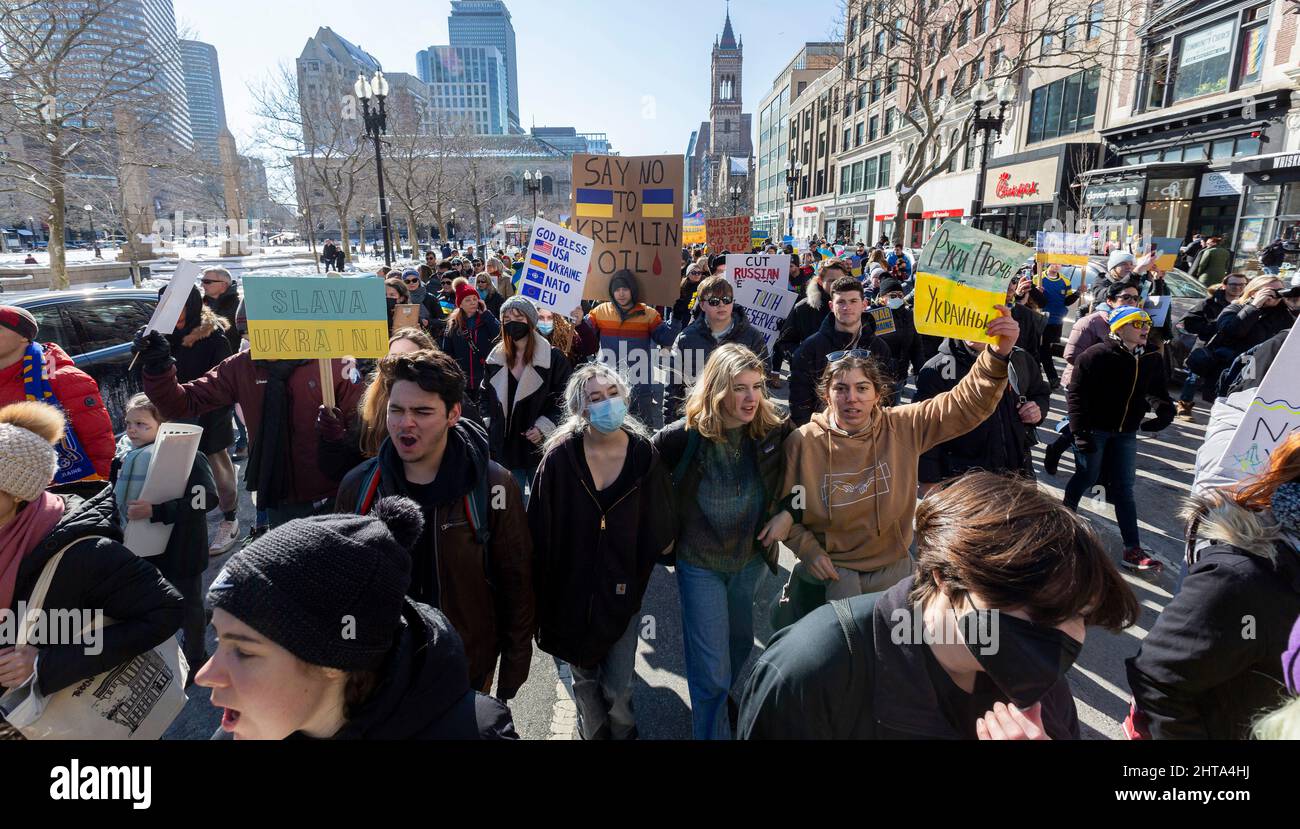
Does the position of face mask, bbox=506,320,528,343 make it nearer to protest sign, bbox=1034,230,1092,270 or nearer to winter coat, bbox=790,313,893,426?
winter coat, bbox=790,313,893,426

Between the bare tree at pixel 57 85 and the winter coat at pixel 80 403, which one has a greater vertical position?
the bare tree at pixel 57 85

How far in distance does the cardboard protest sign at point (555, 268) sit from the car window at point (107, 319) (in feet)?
15.7

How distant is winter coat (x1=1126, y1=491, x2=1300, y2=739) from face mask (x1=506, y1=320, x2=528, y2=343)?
3947mm

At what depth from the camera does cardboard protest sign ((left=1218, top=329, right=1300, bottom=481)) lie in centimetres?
282

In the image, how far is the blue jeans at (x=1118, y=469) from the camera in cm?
465

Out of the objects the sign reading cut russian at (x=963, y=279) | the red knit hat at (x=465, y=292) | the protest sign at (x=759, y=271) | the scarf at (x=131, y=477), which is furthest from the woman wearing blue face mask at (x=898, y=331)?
the scarf at (x=131, y=477)

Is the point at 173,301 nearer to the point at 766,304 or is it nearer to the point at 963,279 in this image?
the point at 963,279

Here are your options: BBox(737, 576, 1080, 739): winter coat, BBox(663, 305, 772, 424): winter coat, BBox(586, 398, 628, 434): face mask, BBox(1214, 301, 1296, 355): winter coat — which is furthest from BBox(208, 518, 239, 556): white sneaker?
BBox(1214, 301, 1296, 355): winter coat

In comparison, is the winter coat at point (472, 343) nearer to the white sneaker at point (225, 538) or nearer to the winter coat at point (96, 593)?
the white sneaker at point (225, 538)

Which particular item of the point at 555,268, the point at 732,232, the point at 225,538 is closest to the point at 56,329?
the point at 225,538
